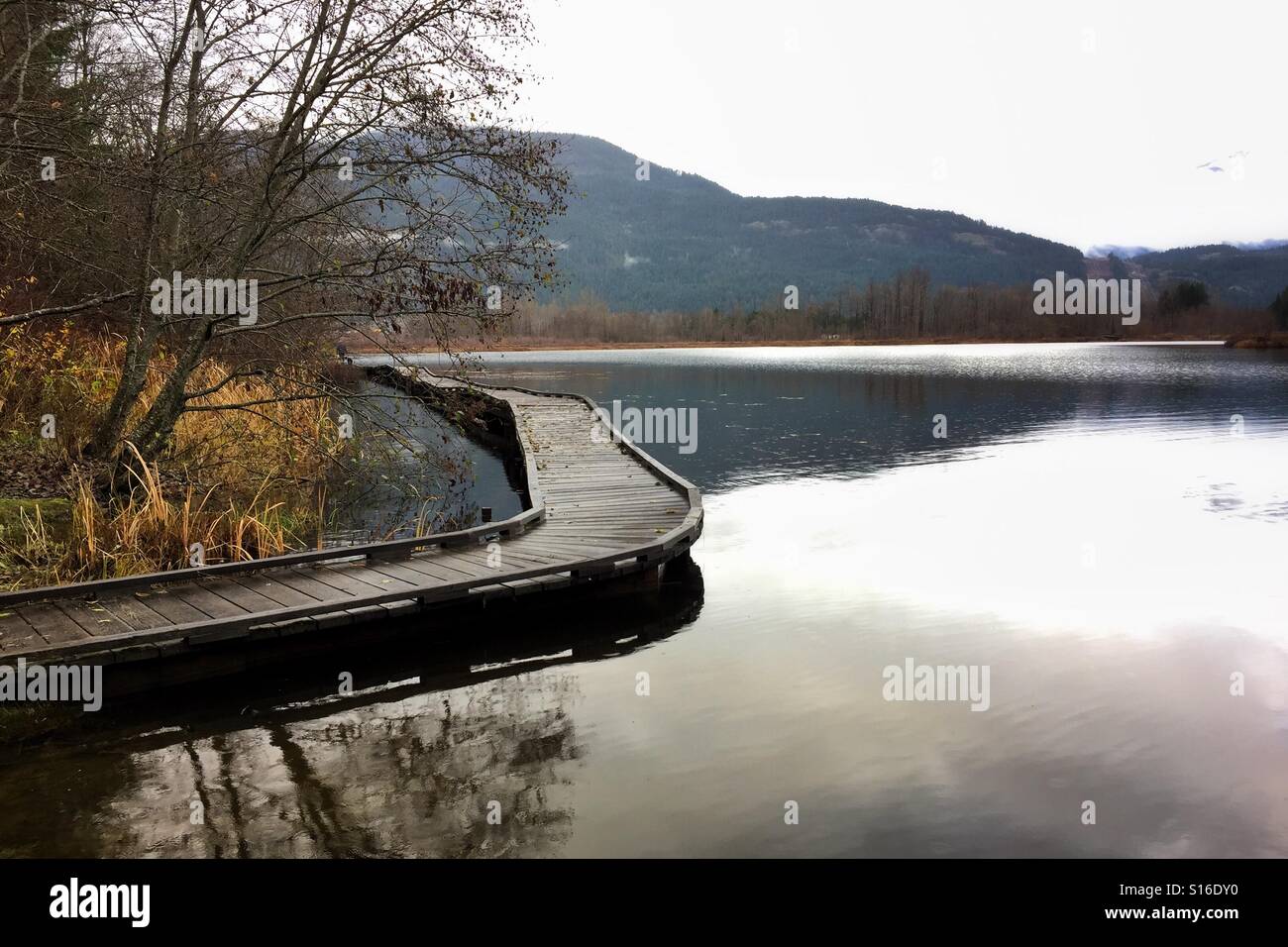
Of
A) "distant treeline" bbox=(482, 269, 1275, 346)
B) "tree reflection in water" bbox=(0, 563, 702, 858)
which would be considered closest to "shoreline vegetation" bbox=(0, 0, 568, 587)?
"tree reflection in water" bbox=(0, 563, 702, 858)

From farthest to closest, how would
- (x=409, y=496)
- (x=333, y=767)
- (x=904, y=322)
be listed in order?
(x=904, y=322) → (x=409, y=496) → (x=333, y=767)

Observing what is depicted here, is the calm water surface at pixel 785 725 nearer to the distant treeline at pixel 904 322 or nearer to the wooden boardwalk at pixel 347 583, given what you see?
the wooden boardwalk at pixel 347 583

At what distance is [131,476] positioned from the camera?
10.2 metres

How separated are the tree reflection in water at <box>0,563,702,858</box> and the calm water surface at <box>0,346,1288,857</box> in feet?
0.07

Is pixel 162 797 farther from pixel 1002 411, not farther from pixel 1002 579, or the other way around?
pixel 1002 411

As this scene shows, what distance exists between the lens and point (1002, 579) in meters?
10.2

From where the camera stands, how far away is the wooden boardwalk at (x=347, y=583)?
6.14 meters

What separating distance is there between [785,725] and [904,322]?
112 meters

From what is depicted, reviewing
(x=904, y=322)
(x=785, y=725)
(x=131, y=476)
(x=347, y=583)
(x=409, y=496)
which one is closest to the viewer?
(x=785, y=725)

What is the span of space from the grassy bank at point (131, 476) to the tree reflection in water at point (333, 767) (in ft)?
8.86

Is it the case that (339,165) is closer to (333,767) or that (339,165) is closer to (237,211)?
(237,211)

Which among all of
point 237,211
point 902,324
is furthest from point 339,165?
point 902,324

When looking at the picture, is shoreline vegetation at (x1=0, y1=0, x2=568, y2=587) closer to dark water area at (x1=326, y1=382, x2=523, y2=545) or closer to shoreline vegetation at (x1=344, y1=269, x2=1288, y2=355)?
dark water area at (x1=326, y1=382, x2=523, y2=545)

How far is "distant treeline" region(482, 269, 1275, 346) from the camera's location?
10306 centimetres
